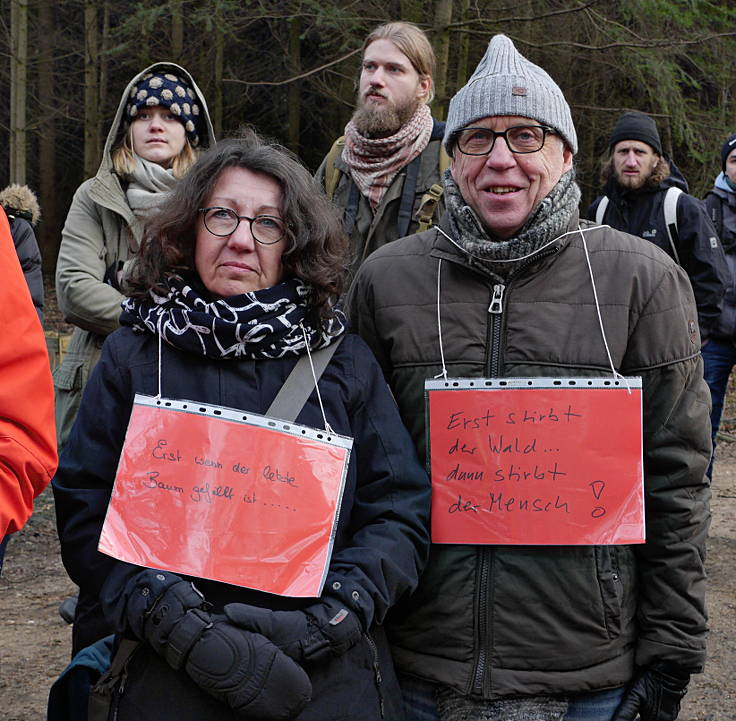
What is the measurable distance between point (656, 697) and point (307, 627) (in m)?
0.84

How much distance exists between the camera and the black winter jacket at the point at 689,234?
5953mm

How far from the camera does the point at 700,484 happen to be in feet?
7.58

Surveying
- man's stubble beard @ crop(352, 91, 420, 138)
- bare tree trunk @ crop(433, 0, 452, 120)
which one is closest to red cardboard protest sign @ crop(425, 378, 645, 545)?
man's stubble beard @ crop(352, 91, 420, 138)

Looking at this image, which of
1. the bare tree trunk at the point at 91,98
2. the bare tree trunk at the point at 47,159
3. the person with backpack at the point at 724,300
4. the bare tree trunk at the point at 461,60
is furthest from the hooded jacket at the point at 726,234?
the bare tree trunk at the point at 47,159

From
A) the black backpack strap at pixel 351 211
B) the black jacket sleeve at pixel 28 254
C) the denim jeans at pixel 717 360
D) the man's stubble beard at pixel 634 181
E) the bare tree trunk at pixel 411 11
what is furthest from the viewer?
the bare tree trunk at pixel 411 11

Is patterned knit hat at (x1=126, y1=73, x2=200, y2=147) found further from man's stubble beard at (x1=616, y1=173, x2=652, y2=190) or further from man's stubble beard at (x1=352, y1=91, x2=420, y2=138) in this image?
man's stubble beard at (x1=616, y1=173, x2=652, y2=190)

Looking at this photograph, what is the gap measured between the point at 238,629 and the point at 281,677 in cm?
13

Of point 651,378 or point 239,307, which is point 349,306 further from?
point 651,378

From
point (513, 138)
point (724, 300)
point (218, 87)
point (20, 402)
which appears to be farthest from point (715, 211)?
point (218, 87)

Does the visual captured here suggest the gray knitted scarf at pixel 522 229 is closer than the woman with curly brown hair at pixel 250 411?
No

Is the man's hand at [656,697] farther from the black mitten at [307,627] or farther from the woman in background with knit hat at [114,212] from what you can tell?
the woman in background with knit hat at [114,212]

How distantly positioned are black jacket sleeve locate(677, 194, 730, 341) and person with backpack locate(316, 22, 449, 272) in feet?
8.16

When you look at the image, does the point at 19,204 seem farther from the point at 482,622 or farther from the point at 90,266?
the point at 482,622

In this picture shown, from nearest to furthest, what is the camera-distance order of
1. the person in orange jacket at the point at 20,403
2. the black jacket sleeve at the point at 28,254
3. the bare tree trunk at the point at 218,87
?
1. the person in orange jacket at the point at 20,403
2. the black jacket sleeve at the point at 28,254
3. the bare tree trunk at the point at 218,87
